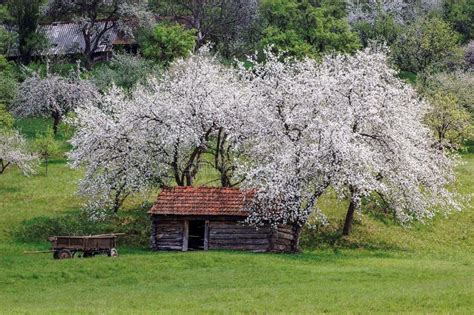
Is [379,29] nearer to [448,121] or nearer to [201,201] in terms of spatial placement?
[448,121]

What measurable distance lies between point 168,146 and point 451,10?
6906 centimetres

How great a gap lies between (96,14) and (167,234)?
2033 inches

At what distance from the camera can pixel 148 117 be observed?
4244 centimetres

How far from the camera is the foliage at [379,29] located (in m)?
91.4

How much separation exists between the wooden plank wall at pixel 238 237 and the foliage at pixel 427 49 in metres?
47.3

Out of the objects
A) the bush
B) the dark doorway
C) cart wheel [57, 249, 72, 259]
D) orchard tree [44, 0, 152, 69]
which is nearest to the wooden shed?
the dark doorway

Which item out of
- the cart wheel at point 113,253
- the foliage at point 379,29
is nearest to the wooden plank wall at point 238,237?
the cart wheel at point 113,253

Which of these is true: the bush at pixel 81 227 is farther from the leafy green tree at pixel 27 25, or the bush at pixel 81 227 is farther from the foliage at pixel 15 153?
the leafy green tree at pixel 27 25

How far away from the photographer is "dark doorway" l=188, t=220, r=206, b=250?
41.2 m

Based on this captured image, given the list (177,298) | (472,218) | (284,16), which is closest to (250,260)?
(177,298)

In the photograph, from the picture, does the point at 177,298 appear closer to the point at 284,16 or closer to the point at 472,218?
the point at 472,218

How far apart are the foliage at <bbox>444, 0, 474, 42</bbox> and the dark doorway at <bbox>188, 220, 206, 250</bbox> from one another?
216ft

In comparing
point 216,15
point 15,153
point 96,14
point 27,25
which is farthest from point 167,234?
point 216,15

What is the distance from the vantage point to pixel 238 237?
39.8 meters
